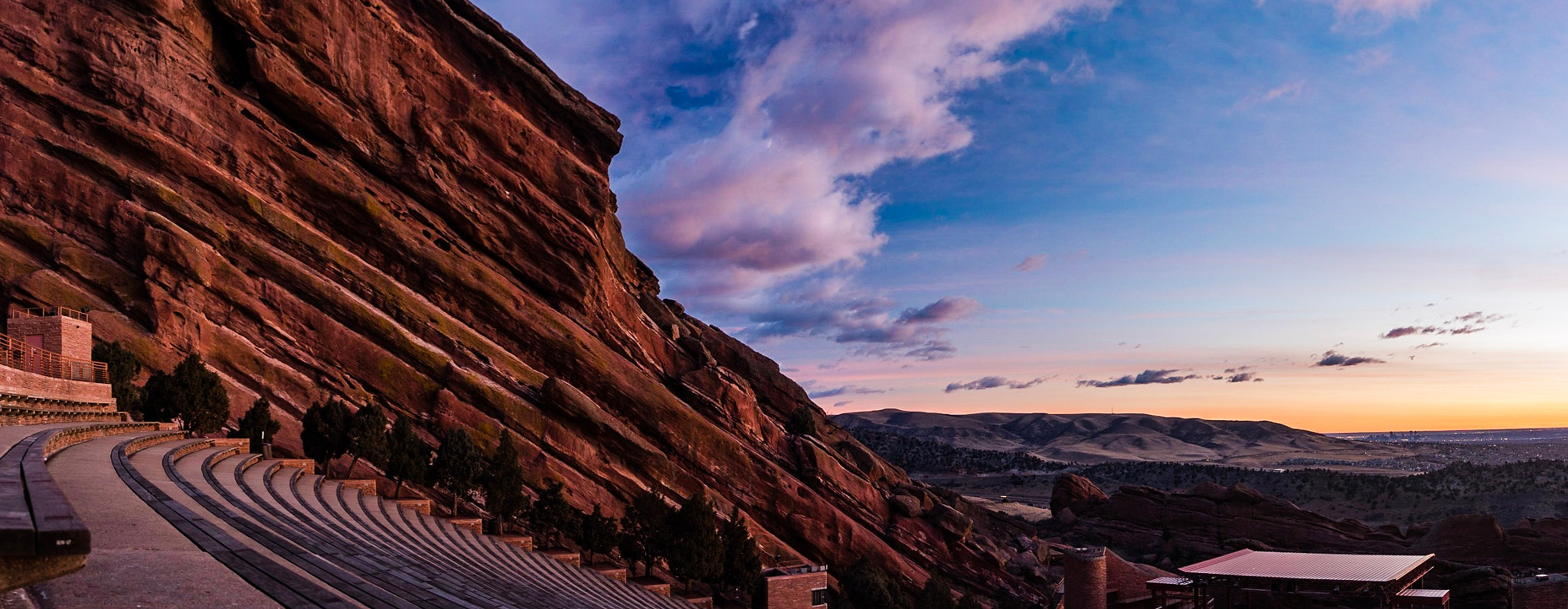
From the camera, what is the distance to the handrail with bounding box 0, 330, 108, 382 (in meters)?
27.5

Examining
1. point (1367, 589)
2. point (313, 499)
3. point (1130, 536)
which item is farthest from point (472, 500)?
point (1130, 536)

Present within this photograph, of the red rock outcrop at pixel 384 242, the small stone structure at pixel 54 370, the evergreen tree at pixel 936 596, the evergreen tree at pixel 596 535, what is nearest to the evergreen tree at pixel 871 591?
the evergreen tree at pixel 936 596

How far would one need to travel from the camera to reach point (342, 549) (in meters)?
11.2

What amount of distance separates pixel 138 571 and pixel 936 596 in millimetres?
44095

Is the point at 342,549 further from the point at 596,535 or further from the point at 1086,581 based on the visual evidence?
→ the point at 1086,581

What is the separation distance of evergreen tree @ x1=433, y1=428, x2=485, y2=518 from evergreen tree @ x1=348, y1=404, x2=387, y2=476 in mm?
2368

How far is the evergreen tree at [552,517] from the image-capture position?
37344 mm

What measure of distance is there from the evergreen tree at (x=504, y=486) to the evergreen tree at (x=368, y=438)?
4.21 meters

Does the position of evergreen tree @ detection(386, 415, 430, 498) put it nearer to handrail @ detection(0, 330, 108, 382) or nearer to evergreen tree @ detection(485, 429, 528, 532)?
evergreen tree @ detection(485, 429, 528, 532)

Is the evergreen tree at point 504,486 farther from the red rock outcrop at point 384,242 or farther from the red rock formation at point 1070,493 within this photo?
the red rock formation at point 1070,493

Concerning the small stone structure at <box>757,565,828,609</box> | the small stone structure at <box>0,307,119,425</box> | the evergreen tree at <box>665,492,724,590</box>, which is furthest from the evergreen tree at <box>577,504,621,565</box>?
the small stone structure at <box>0,307,119,425</box>

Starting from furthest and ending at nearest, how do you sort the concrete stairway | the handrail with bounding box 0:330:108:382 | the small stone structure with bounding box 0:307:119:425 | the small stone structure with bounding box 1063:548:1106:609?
the small stone structure with bounding box 1063:548:1106:609, the handrail with bounding box 0:330:108:382, the small stone structure with bounding box 0:307:119:425, the concrete stairway

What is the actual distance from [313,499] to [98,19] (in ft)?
103

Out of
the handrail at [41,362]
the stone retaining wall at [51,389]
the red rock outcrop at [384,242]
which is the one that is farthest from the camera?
the red rock outcrop at [384,242]
